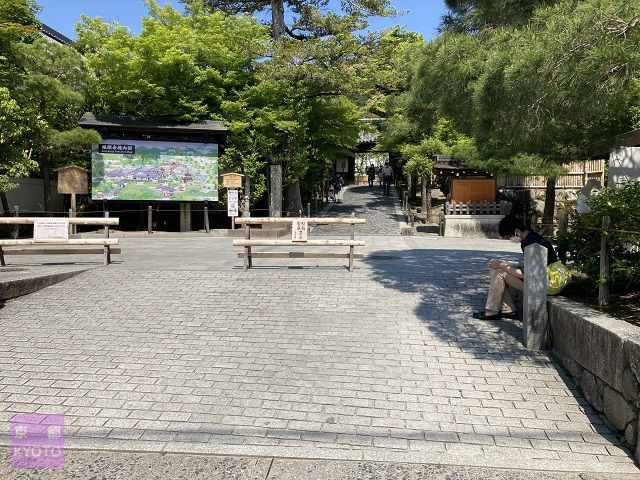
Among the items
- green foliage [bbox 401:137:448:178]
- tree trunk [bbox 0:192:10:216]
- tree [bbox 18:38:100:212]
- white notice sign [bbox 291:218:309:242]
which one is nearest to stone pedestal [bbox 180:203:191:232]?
tree [bbox 18:38:100:212]

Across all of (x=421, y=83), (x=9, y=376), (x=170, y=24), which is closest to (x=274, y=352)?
(x=9, y=376)

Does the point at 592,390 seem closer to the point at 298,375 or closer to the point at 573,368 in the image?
the point at 573,368

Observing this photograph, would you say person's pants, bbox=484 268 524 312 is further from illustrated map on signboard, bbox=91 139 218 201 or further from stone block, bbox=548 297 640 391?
illustrated map on signboard, bbox=91 139 218 201

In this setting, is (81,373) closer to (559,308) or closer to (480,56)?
(559,308)

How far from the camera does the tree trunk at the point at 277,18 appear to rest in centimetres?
2072

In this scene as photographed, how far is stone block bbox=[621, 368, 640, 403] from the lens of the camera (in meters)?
3.25

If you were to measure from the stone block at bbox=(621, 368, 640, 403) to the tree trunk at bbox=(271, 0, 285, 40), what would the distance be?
19927 mm

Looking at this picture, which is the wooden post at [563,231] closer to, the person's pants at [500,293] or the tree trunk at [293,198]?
the person's pants at [500,293]

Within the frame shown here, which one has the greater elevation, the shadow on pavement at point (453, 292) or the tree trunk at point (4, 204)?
the tree trunk at point (4, 204)

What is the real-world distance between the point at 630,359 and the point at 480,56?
3247mm

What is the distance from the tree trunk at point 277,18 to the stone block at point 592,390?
63.8 ft

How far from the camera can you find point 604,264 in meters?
4.54

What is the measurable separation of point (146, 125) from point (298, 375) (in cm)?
1578

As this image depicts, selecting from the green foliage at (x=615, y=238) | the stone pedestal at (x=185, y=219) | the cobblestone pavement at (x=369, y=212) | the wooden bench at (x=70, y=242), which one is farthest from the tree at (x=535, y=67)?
the stone pedestal at (x=185, y=219)
